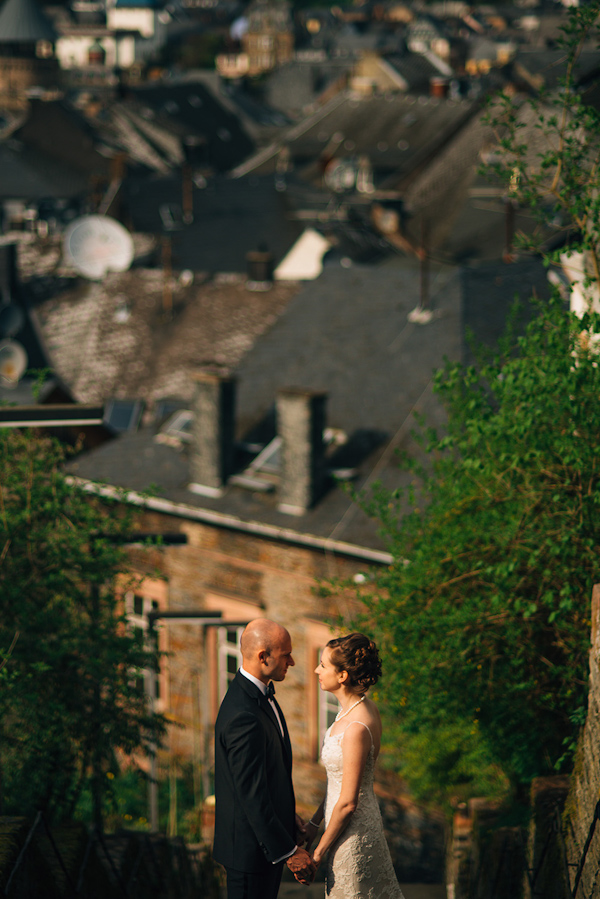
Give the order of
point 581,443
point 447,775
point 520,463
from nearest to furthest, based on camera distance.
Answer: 1. point 581,443
2. point 520,463
3. point 447,775

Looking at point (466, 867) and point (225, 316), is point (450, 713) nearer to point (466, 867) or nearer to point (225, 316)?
point (466, 867)

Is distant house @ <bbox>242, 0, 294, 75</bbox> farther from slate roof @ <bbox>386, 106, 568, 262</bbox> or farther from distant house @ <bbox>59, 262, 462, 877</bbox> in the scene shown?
distant house @ <bbox>59, 262, 462, 877</bbox>

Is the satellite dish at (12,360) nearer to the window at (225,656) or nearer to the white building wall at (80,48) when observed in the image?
the window at (225,656)

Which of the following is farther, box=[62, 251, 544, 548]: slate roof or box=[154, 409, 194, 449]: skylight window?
box=[154, 409, 194, 449]: skylight window

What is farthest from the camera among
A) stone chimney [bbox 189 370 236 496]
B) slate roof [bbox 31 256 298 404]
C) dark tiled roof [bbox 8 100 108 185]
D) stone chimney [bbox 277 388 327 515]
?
dark tiled roof [bbox 8 100 108 185]

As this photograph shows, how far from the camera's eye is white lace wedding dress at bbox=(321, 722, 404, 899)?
563 cm

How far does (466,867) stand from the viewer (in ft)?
33.9

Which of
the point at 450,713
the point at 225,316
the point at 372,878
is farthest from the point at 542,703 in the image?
the point at 225,316

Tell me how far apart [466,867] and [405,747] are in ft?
7.33

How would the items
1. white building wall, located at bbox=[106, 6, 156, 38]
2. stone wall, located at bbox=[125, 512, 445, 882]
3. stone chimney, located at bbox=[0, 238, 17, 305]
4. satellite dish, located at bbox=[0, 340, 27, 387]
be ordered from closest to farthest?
1. stone wall, located at bbox=[125, 512, 445, 882]
2. satellite dish, located at bbox=[0, 340, 27, 387]
3. stone chimney, located at bbox=[0, 238, 17, 305]
4. white building wall, located at bbox=[106, 6, 156, 38]

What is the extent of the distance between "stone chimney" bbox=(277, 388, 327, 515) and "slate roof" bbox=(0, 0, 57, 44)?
84680mm

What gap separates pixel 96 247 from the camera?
2959 cm

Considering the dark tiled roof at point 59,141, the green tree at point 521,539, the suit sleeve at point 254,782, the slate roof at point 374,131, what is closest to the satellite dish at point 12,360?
the green tree at point 521,539

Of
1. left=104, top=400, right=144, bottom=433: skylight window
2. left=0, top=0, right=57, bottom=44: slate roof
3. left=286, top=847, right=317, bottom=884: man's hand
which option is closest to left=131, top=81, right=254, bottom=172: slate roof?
left=0, top=0, right=57, bottom=44: slate roof
